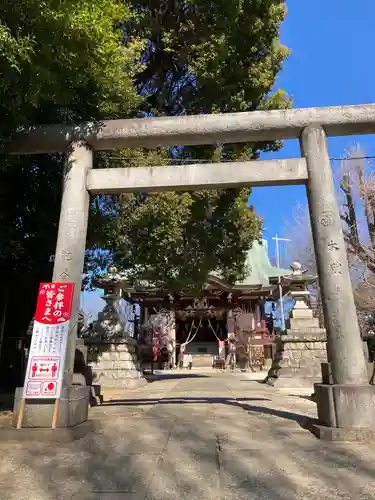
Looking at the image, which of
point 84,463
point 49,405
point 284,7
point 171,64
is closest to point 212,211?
point 171,64

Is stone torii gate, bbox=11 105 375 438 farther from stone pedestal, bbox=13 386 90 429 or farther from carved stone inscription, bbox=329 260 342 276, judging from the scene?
stone pedestal, bbox=13 386 90 429

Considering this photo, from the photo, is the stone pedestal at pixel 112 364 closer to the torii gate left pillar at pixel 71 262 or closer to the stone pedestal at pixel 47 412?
the torii gate left pillar at pixel 71 262

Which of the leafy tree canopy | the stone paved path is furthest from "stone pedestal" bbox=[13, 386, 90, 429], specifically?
the leafy tree canopy

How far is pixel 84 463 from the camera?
373 cm

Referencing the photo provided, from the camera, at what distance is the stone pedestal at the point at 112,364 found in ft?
38.8

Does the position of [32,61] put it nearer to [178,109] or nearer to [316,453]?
[316,453]

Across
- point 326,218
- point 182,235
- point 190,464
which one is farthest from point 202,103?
point 190,464

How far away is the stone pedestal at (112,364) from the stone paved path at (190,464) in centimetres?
650

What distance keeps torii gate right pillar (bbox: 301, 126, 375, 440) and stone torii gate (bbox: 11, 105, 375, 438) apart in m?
0.01

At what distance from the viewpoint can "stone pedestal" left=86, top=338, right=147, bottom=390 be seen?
1183cm

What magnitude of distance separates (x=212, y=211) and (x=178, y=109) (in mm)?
3914

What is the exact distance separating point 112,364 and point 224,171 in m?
8.24

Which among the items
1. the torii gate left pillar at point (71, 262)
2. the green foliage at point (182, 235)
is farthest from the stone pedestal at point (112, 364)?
the torii gate left pillar at point (71, 262)

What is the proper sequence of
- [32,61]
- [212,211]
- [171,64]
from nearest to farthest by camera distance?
[32,61] < [212,211] < [171,64]
